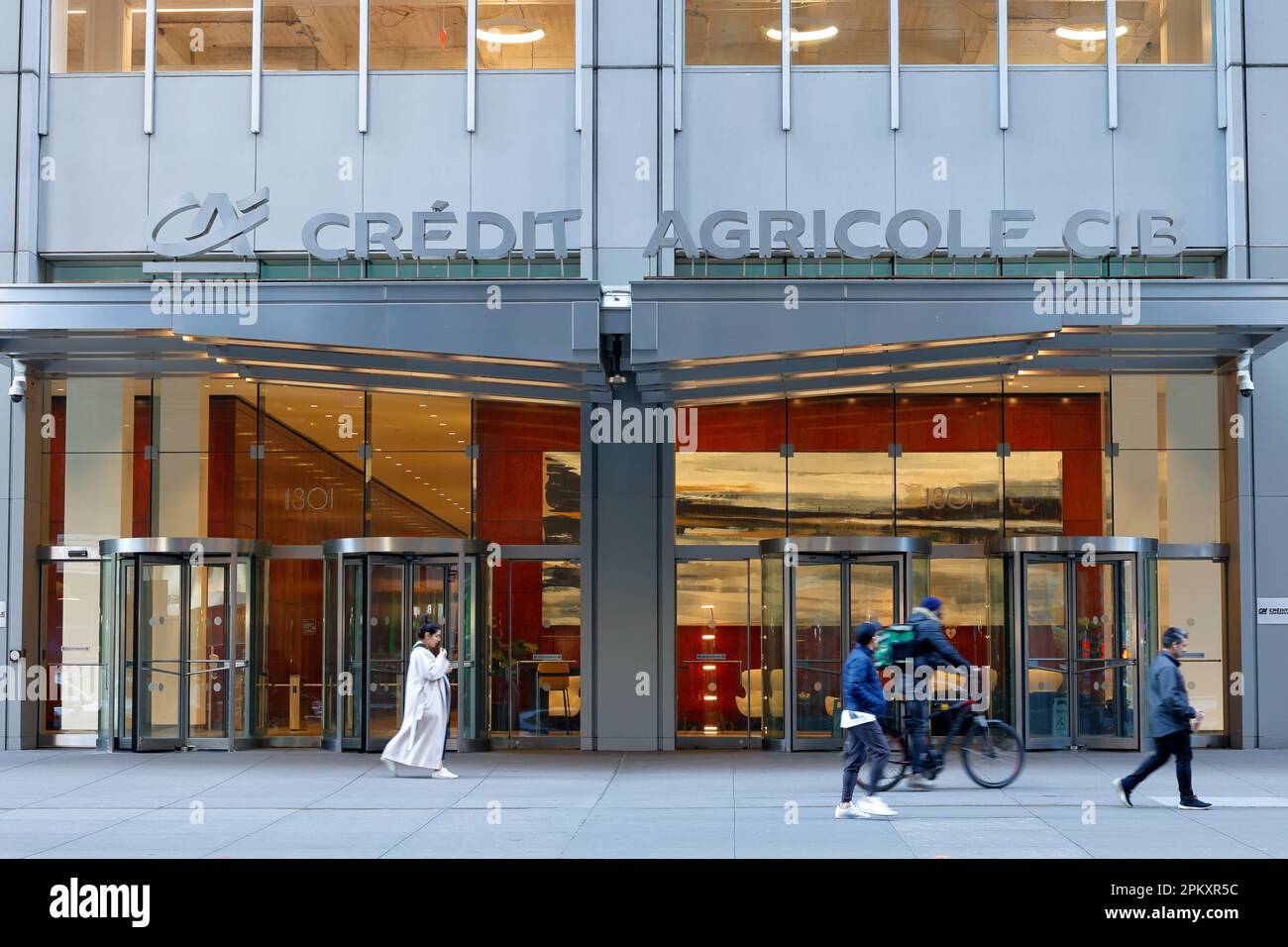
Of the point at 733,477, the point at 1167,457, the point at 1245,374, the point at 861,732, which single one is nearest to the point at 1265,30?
the point at 1245,374

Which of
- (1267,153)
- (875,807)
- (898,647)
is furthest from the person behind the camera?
(1267,153)

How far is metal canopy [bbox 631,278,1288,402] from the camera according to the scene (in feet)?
50.6

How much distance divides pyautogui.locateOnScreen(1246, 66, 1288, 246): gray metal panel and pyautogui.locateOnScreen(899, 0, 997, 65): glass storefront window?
3.26 m

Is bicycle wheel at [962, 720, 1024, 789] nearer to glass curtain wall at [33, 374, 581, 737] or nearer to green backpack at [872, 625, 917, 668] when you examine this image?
green backpack at [872, 625, 917, 668]

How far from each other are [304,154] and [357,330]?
4.40 m

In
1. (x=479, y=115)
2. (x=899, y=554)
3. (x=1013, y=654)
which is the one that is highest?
(x=479, y=115)

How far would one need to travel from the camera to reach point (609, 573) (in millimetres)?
18750

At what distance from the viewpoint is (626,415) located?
18812 mm

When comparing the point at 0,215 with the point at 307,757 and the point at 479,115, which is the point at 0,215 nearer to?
the point at 479,115

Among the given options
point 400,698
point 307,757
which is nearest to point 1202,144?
point 400,698

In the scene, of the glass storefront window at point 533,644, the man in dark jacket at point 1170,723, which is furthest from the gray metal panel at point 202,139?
the man in dark jacket at point 1170,723

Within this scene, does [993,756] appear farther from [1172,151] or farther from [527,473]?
[1172,151]

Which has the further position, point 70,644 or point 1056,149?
point 70,644

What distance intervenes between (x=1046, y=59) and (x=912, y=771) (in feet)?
32.2
